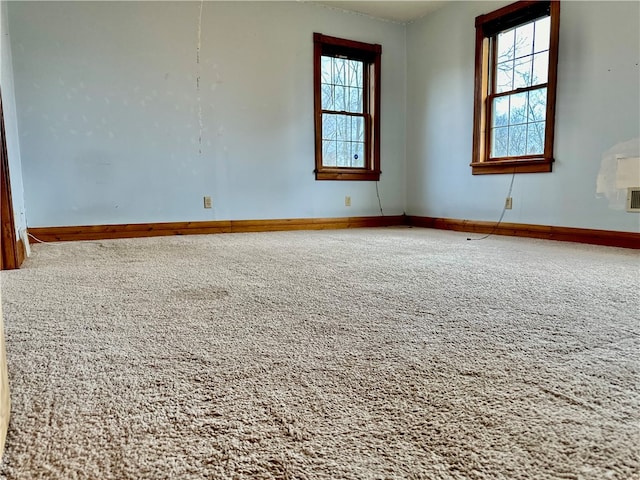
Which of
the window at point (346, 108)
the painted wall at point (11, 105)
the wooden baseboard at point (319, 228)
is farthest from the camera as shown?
the window at point (346, 108)

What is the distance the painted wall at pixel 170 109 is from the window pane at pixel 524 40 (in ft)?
4.54

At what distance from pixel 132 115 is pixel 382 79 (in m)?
2.49

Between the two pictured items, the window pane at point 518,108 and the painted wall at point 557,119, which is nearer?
the painted wall at point 557,119

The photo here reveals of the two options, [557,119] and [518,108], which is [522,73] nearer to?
[518,108]

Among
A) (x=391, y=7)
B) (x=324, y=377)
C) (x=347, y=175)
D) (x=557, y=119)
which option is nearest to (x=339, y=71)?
(x=391, y=7)

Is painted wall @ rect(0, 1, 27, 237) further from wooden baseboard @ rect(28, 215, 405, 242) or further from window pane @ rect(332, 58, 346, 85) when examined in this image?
window pane @ rect(332, 58, 346, 85)

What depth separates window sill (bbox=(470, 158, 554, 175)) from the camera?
3203 mm

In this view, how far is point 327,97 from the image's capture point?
4184 mm

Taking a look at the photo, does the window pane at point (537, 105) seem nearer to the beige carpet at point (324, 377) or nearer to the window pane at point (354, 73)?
the window pane at point (354, 73)

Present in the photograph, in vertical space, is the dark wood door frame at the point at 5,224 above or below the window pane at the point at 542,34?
below

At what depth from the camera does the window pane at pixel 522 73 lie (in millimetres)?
3336

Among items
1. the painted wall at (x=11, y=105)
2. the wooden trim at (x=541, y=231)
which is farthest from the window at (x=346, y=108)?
the painted wall at (x=11, y=105)

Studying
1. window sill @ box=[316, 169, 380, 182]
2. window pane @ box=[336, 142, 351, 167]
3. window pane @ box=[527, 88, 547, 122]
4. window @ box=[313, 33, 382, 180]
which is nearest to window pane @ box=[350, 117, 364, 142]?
window @ box=[313, 33, 382, 180]

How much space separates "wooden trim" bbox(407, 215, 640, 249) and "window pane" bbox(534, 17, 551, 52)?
1366mm
